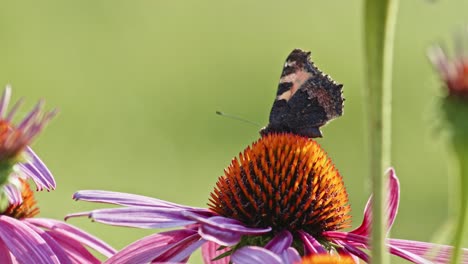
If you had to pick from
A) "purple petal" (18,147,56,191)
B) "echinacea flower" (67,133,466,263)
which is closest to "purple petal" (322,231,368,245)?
"echinacea flower" (67,133,466,263)

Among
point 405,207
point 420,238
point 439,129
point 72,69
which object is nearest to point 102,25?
point 72,69

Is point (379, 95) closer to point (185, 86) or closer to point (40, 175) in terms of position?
point (40, 175)

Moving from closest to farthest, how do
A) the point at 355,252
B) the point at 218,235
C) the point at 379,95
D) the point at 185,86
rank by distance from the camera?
the point at 379,95
the point at 218,235
the point at 355,252
the point at 185,86

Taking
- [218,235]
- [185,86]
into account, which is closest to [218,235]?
[218,235]

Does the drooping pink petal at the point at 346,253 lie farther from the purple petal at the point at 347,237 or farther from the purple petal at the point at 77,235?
the purple petal at the point at 77,235

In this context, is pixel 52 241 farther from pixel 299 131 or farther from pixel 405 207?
pixel 405 207

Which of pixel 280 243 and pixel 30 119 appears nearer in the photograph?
pixel 30 119
